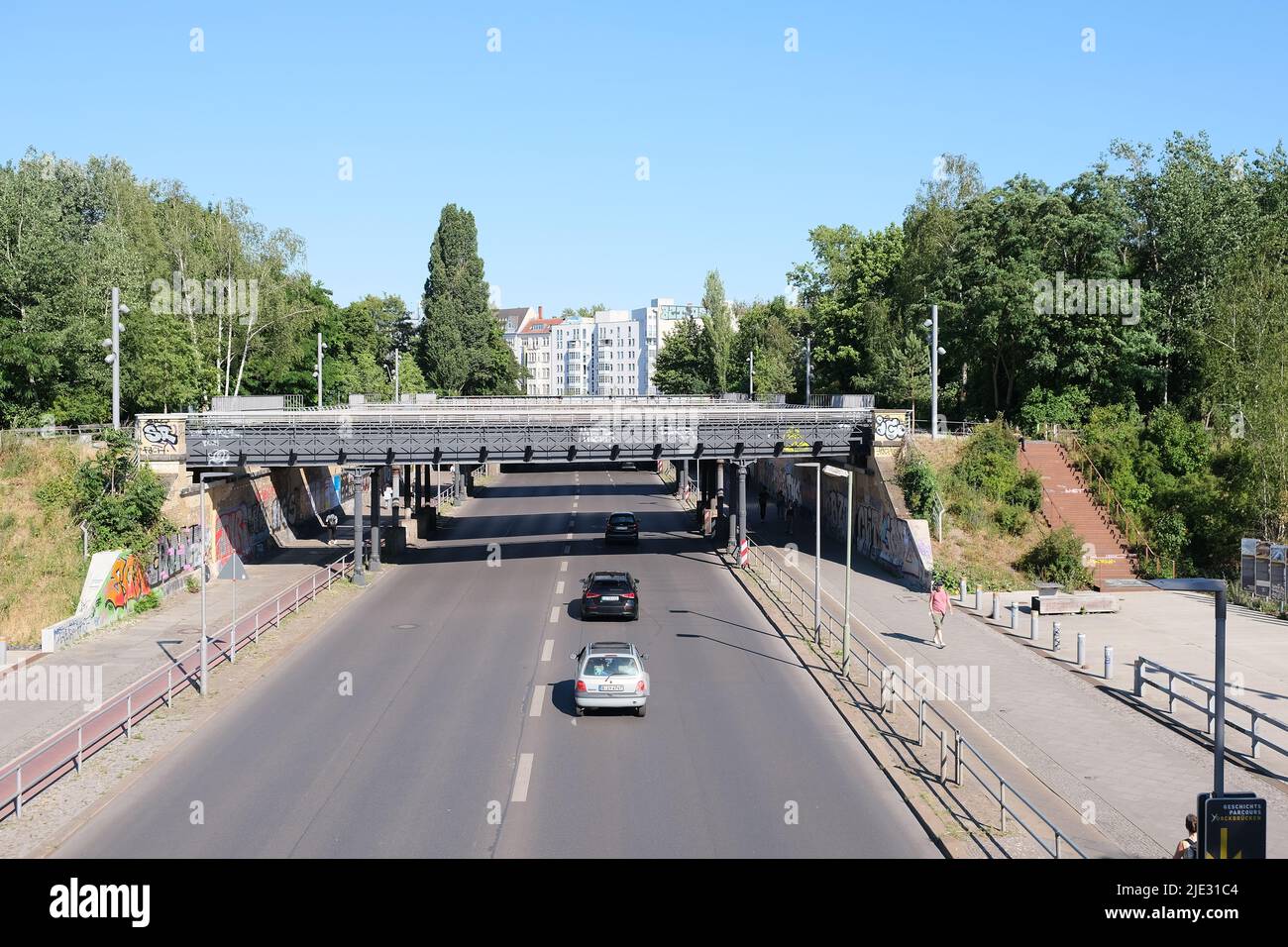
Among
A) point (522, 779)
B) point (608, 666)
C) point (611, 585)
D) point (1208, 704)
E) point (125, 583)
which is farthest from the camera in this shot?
point (125, 583)

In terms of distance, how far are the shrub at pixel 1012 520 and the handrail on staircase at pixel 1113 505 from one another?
4.30 meters

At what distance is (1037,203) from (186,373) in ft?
150

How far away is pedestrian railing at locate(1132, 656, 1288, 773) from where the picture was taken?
72.7 ft

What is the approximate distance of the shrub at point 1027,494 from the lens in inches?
1826

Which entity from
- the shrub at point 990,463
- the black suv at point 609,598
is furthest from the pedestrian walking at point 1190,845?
the shrub at point 990,463

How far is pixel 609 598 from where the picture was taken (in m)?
34.0

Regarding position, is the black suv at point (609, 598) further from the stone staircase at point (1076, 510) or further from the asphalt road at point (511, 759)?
the stone staircase at point (1076, 510)

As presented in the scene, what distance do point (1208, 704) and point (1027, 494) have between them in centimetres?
2319

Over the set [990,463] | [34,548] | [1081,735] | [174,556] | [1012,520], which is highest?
[990,463]

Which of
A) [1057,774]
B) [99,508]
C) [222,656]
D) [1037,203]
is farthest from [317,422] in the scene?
Answer: [1037,203]

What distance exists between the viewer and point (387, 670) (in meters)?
28.2

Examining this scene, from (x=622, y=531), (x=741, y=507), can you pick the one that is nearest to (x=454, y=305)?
(x=622, y=531)

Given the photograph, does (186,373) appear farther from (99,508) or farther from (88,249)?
(99,508)

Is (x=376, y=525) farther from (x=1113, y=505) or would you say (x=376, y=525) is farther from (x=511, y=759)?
(x=1113, y=505)
